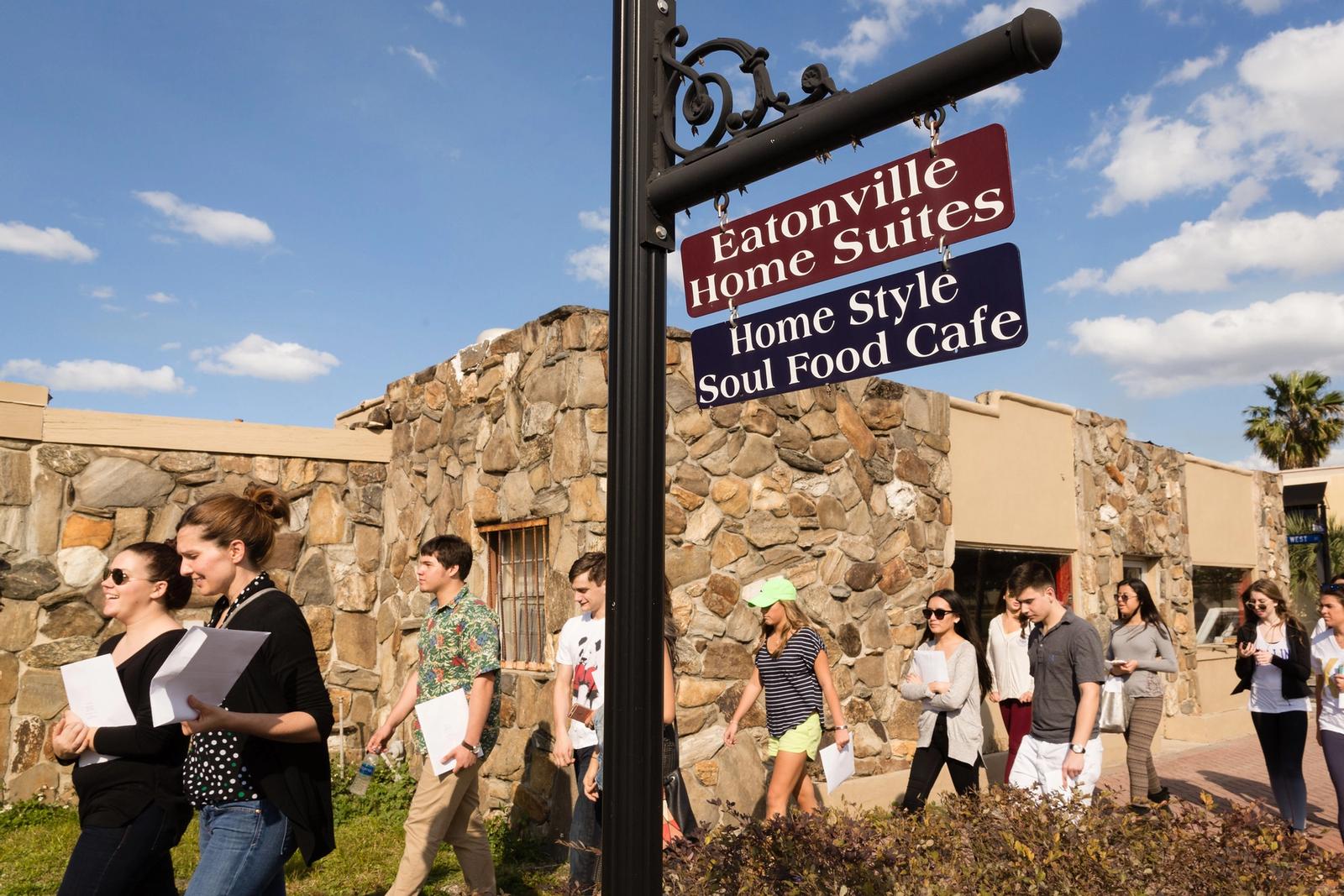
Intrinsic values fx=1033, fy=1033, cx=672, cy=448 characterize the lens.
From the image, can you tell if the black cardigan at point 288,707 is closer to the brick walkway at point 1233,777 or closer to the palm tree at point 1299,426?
the brick walkway at point 1233,777

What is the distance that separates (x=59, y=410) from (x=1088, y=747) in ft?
24.4

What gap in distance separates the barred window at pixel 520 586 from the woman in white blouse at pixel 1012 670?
3.02 metres

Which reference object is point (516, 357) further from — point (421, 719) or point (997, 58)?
point (997, 58)

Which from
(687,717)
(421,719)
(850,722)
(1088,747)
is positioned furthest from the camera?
(850,722)

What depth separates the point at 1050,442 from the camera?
11.3 meters

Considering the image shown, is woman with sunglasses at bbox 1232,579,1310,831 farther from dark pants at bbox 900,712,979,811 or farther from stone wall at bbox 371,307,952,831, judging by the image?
stone wall at bbox 371,307,952,831

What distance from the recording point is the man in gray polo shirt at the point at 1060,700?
5324 mm

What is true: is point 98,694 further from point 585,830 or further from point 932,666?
point 932,666

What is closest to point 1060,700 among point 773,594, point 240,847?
point 773,594

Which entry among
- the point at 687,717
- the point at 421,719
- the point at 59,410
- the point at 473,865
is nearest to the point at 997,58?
the point at 421,719

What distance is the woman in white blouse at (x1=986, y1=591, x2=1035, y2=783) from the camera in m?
6.25

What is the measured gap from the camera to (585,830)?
17.6ft

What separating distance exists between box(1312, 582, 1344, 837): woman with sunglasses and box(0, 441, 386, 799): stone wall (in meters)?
7.04

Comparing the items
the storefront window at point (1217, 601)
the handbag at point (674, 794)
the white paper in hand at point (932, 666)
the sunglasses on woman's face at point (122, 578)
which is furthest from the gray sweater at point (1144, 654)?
the storefront window at point (1217, 601)
